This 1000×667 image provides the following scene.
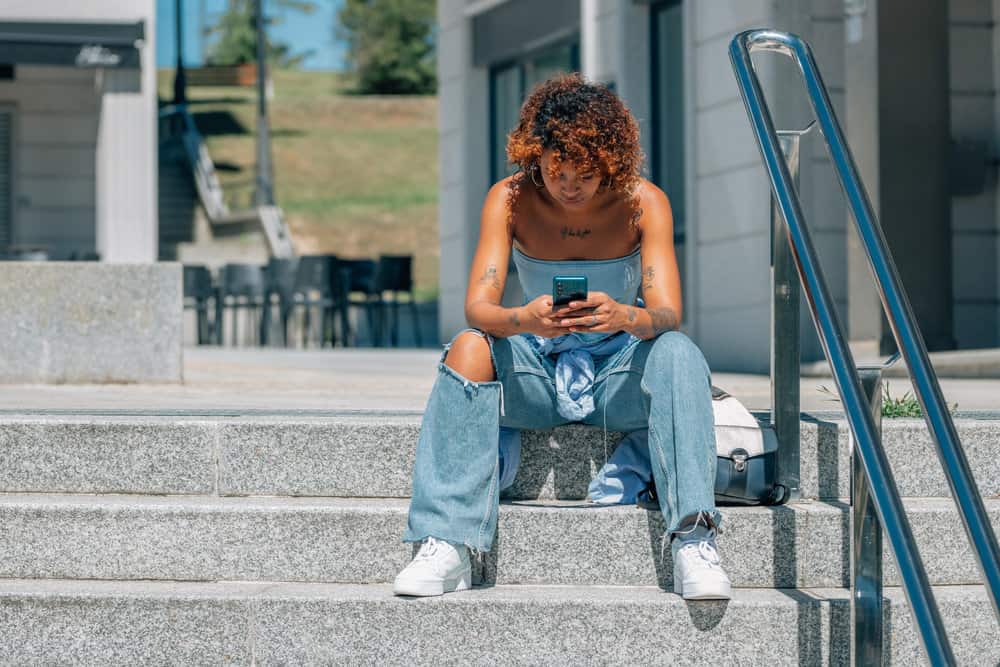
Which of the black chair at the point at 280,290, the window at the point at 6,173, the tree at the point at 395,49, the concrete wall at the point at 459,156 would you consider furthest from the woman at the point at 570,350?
the tree at the point at 395,49

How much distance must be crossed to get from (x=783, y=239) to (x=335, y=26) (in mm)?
66000

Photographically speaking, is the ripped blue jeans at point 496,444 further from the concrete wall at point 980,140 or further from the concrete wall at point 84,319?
the concrete wall at point 980,140

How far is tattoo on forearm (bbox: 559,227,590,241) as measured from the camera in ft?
12.8

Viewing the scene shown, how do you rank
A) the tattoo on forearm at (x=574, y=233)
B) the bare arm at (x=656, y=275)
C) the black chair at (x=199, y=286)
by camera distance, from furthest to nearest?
1. the black chair at (x=199, y=286)
2. the tattoo on forearm at (x=574, y=233)
3. the bare arm at (x=656, y=275)

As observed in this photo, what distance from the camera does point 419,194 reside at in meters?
38.4

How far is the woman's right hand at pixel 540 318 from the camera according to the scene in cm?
356

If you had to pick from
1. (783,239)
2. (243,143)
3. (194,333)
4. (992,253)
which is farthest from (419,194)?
(783,239)

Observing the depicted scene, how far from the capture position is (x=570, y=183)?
376 centimetres

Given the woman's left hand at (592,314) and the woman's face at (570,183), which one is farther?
the woman's face at (570,183)

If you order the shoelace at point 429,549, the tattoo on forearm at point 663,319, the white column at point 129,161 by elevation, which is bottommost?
the shoelace at point 429,549

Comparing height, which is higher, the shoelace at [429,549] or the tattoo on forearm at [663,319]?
the tattoo on forearm at [663,319]

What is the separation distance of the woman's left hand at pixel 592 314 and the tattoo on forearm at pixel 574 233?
360 mm

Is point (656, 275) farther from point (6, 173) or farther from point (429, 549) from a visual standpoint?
point (6, 173)

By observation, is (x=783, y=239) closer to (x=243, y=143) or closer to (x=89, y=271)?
(x=89, y=271)
